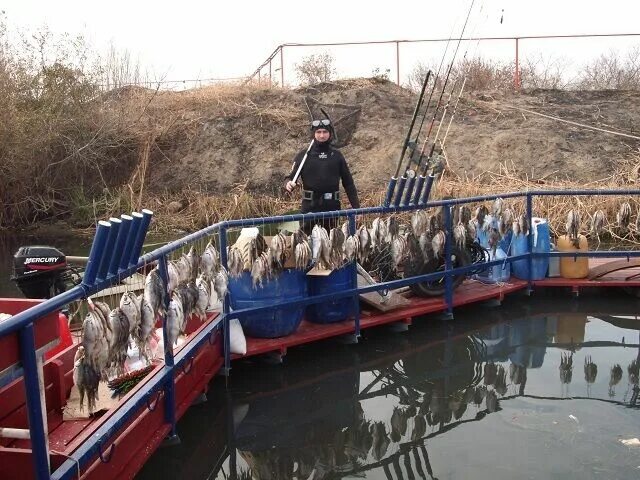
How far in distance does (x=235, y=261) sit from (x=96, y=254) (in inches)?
88.6

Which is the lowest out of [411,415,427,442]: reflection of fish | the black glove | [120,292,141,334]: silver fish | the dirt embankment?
[411,415,427,442]: reflection of fish

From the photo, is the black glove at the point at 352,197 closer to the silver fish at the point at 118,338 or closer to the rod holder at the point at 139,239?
the rod holder at the point at 139,239

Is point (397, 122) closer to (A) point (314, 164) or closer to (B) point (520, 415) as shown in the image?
(A) point (314, 164)

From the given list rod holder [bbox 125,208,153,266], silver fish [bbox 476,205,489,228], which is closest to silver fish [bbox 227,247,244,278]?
rod holder [bbox 125,208,153,266]

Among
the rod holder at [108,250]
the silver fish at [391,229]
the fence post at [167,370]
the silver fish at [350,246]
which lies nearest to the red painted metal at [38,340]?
the rod holder at [108,250]

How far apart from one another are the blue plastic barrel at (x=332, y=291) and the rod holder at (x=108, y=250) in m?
3.08

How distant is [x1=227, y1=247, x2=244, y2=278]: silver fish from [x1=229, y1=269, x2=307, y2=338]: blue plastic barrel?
218mm

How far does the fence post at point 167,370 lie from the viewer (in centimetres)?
438

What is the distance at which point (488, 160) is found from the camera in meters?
18.3

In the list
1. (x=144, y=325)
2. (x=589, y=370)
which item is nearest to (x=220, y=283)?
(x=144, y=325)

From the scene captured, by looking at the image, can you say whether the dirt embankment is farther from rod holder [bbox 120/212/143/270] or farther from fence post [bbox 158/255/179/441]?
rod holder [bbox 120/212/143/270]

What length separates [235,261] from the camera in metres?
5.74

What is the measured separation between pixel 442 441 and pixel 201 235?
2.48m

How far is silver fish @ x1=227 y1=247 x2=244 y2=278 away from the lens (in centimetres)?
574
